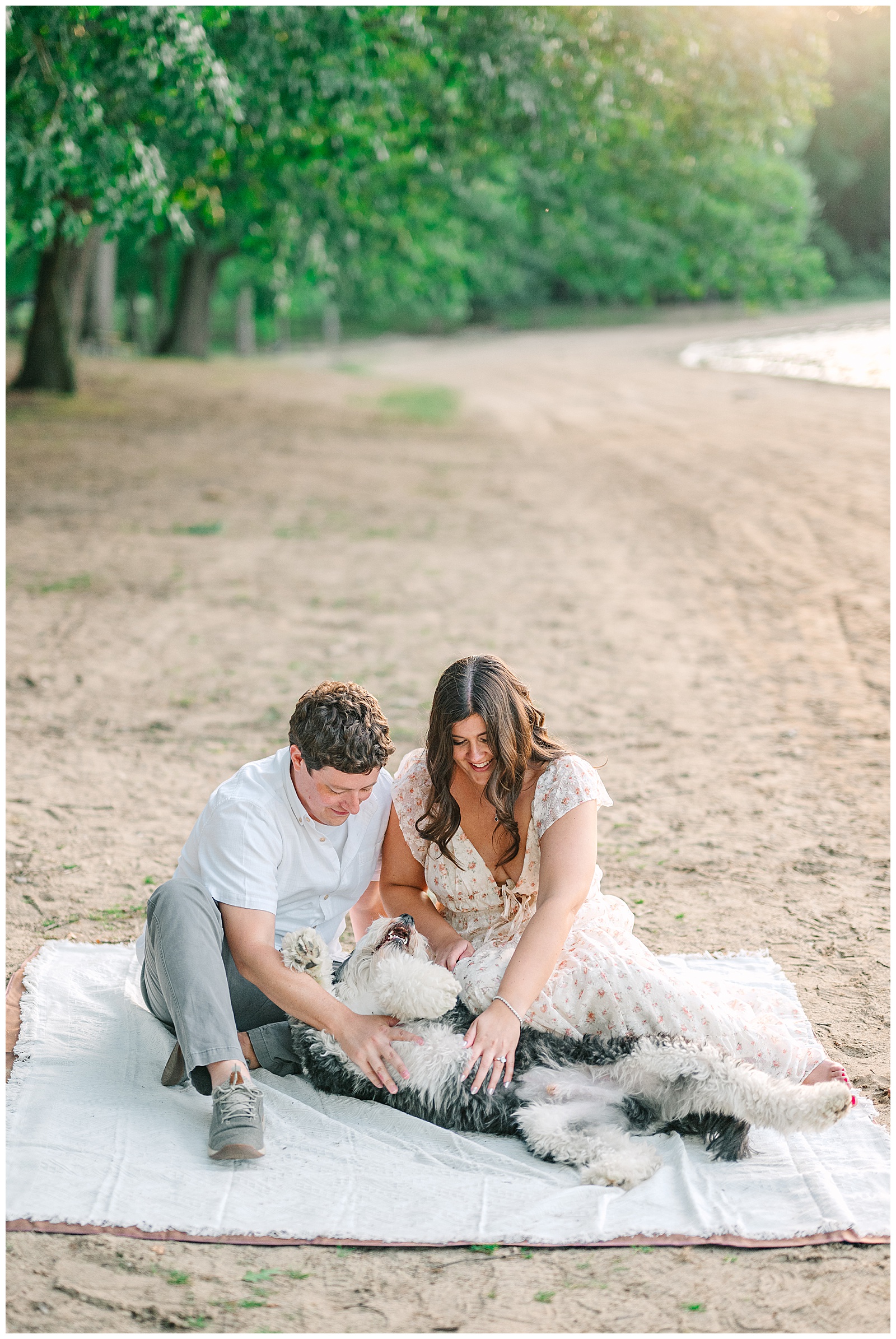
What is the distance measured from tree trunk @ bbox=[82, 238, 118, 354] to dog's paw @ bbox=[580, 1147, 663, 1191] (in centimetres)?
2613

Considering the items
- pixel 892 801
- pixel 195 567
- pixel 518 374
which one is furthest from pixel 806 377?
pixel 892 801

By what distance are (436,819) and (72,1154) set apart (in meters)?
1.23

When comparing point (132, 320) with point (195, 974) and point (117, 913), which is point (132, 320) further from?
point (195, 974)

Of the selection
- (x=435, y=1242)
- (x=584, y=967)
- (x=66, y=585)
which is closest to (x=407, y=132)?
(x=66, y=585)

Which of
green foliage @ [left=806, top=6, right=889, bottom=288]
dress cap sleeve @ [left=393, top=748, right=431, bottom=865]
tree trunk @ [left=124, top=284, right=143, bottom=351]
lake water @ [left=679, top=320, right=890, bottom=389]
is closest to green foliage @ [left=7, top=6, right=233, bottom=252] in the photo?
dress cap sleeve @ [left=393, top=748, right=431, bottom=865]

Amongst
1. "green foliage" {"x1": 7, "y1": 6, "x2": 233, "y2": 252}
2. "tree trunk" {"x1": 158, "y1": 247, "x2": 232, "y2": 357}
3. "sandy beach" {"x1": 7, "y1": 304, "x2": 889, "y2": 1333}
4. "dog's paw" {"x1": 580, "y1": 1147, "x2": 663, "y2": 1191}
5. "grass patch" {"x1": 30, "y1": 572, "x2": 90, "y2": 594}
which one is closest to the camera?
"sandy beach" {"x1": 7, "y1": 304, "x2": 889, "y2": 1333}

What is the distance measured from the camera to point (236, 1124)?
298 centimetres

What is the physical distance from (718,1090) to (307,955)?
108 centimetres

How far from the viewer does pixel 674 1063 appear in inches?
119

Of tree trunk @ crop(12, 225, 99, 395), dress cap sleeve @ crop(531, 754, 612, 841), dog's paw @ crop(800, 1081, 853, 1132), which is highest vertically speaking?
tree trunk @ crop(12, 225, 99, 395)

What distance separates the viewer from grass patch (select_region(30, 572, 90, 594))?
888 cm

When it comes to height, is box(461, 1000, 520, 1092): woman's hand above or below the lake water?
below

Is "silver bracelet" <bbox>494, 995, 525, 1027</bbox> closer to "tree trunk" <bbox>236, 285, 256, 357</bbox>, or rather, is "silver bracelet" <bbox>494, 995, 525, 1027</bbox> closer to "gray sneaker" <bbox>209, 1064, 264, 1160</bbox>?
"gray sneaker" <bbox>209, 1064, 264, 1160</bbox>

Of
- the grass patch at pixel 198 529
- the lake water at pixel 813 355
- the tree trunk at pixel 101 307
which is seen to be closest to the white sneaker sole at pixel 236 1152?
the grass patch at pixel 198 529
